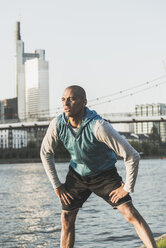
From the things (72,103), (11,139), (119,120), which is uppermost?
(72,103)

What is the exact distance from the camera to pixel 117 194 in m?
3.87

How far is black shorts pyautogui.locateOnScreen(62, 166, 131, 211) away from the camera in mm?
3988

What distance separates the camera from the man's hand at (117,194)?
3812 millimetres

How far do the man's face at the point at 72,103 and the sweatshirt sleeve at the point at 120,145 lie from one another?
0.22 metres

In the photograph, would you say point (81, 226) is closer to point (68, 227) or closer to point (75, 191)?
point (68, 227)

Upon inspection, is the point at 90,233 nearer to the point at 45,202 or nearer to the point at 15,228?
the point at 15,228

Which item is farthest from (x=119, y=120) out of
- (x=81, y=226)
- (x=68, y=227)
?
(x=68, y=227)

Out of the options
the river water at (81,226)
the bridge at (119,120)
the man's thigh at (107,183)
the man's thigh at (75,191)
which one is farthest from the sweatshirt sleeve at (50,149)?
the bridge at (119,120)

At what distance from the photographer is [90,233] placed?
29.1 feet

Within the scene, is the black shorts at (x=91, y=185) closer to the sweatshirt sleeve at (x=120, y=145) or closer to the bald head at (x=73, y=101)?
the sweatshirt sleeve at (x=120, y=145)

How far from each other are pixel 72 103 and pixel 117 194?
84cm

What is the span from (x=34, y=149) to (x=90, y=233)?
9817 centimetres

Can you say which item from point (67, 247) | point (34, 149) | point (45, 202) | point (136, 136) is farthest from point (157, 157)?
point (67, 247)

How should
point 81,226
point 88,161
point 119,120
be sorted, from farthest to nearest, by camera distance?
point 119,120
point 81,226
point 88,161
